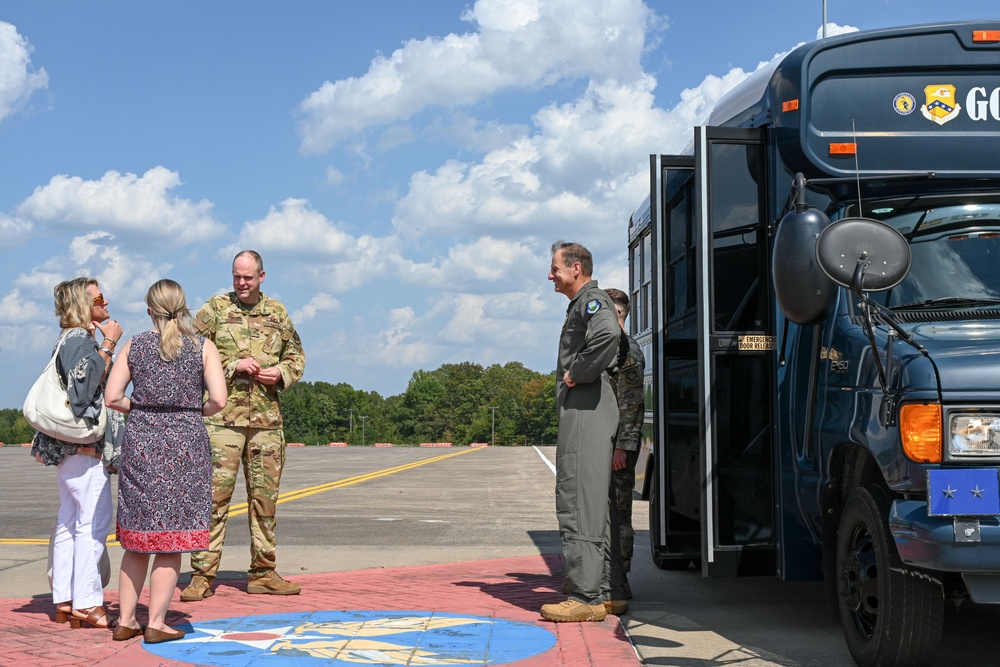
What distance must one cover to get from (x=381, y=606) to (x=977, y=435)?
12.8ft

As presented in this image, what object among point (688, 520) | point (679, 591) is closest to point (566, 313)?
point (688, 520)

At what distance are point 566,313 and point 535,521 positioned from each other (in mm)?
6974

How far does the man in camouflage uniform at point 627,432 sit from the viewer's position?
6.96 meters

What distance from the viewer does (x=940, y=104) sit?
20.0 ft

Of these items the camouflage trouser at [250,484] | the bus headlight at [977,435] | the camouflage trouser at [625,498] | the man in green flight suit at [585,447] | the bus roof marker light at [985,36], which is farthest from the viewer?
the camouflage trouser at [250,484]

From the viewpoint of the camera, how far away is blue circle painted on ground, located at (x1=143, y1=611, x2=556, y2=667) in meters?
5.46

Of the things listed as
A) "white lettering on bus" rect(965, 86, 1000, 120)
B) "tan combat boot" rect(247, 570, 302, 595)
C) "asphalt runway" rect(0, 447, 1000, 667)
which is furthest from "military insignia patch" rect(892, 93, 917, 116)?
"tan combat boot" rect(247, 570, 302, 595)

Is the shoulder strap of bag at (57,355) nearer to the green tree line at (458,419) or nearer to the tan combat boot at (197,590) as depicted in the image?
the tan combat boot at (197,590)

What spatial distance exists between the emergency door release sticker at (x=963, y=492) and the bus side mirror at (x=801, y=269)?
37.6 inches

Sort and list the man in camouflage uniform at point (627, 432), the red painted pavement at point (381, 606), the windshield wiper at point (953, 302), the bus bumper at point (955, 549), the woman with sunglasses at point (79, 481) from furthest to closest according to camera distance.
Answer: the man in camouflage uniform at point (627, 432), the woman with sunglasses at point (79, 481), the red painted pavement at point (381, 606), the windshield wiper at point (953, 302), the bus bumper at point (955, 549)

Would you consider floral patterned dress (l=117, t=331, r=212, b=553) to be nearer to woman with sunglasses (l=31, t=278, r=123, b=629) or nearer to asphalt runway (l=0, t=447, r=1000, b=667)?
woman with sunglasses (l=31, t=278, r=123, b=629)

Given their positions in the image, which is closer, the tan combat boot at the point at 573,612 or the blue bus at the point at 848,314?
the blue bus at the point at 848,314

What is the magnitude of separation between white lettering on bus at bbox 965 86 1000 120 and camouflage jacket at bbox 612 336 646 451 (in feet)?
7.88

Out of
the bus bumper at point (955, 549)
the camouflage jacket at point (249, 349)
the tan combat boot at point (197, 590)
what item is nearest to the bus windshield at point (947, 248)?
the bus bumper at point (955, 549)
